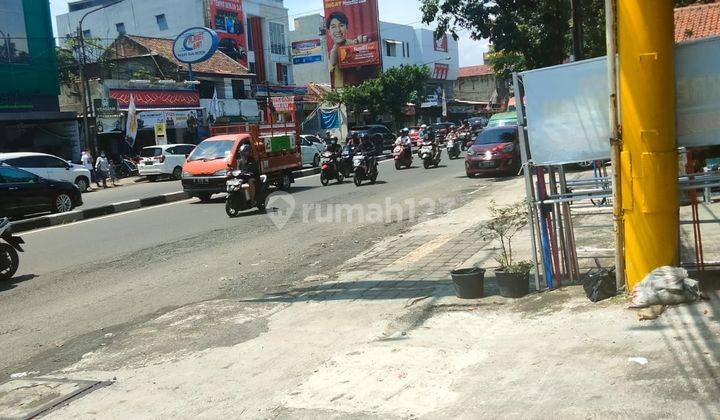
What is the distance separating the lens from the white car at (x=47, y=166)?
21.7 metres

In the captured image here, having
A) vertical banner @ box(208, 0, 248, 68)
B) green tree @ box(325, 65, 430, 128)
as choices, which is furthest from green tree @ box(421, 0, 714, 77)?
vertical banner @ box(208, 0, 248, 68)

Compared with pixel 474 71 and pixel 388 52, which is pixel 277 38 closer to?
pixel 388 52

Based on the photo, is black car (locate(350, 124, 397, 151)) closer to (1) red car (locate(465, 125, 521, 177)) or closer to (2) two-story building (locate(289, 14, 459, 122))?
(1) red car (locate(465, 125, 521, 177))

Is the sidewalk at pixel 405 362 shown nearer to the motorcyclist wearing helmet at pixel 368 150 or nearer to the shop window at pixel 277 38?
the motorcyclist wearing helmet at pixel 368 150

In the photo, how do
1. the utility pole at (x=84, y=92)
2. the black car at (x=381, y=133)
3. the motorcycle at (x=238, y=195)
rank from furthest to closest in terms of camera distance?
1. the black car at (x=381, y=133)
2. the utility pole at (x=84, y=92)
3. the motorcycle at (x=238, y=195)

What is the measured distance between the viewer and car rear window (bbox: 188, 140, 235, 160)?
18188 millimetres

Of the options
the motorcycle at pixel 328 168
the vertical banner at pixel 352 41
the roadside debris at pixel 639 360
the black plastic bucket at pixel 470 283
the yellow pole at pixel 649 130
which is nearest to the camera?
the roadside debris at pixel 639 360

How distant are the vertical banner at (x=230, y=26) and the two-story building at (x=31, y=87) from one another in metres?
21.5

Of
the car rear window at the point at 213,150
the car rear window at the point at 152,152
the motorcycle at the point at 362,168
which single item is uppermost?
the car rear window at the point at 152,152

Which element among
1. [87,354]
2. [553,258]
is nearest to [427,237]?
[553,258]

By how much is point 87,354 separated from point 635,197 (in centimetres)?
490

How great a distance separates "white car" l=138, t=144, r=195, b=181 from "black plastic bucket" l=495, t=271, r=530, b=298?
2476cm

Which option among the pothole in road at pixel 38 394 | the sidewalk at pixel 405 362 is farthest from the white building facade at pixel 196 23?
the pothole in road at pixel 38 394

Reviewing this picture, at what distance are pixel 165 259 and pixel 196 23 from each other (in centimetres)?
4622
